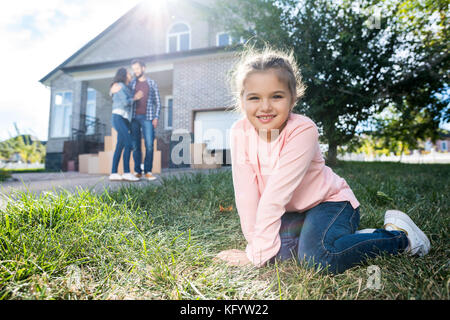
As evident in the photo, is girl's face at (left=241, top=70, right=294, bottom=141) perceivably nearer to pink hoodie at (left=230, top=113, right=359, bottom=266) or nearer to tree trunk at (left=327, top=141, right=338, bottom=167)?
pink hoodie at (left=230, top=113, right=359, bottom=266)

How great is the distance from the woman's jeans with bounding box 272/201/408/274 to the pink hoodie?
8cm

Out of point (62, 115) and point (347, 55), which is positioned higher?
point (62, 115)

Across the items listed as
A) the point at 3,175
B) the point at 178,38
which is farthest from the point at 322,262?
the point at 178,38

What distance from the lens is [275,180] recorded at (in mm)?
1344

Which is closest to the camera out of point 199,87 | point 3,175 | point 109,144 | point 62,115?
point 3,175

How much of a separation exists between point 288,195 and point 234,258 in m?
0.44

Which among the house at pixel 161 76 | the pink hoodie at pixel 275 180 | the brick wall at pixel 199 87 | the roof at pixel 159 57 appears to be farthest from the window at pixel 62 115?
the pink hoodie at pixel 275 180

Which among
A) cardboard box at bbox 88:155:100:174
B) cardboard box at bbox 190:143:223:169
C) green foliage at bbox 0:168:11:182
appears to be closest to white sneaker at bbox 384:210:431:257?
cardboard box at bbox 190:143:223:169

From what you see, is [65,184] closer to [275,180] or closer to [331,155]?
[275,180]

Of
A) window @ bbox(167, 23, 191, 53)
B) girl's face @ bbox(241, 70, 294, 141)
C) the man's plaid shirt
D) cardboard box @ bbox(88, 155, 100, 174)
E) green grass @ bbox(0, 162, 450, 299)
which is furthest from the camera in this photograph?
→ window @ bbox(167, 23, 191, 53)

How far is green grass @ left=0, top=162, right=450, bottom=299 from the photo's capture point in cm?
106

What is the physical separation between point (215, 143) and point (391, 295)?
8.34 m

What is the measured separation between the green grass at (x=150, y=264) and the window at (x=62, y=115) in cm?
1270

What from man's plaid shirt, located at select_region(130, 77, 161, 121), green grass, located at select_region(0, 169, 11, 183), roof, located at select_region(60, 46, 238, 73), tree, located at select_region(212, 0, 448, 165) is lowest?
green grass, located at select_region(0, 169, 11, 183)
